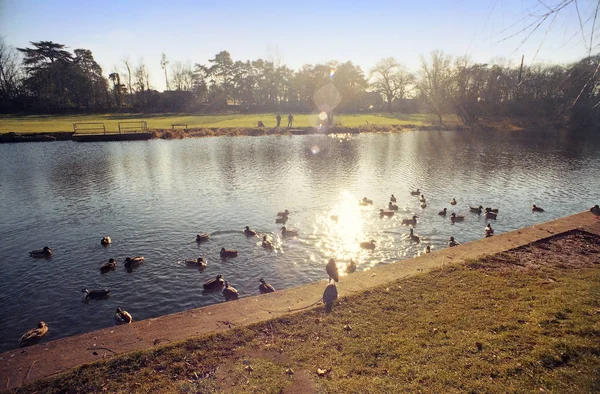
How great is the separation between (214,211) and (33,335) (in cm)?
1174

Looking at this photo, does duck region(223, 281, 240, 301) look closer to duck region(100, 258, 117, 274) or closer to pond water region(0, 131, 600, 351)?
pond water region(0, 131, 600, 351)

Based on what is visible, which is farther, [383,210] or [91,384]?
[383,210]

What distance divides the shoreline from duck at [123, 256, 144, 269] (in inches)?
Answer: 210

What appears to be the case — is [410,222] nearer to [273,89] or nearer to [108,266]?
[108,266]

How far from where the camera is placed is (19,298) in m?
11.6

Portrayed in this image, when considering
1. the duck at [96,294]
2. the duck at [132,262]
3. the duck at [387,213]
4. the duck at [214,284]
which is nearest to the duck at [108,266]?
the duck at [132,262]

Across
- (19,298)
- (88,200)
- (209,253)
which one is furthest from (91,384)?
(88,200)

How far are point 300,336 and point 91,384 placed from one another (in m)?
4.25

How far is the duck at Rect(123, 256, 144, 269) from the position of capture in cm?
1362

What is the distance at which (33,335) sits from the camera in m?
9.43

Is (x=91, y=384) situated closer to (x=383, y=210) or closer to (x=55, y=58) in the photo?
(x=383, y=210)

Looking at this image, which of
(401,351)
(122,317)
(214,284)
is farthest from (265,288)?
(401,351)

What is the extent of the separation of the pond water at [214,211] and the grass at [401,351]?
410 cm

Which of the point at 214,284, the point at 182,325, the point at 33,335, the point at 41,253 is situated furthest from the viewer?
the point at 41,253
